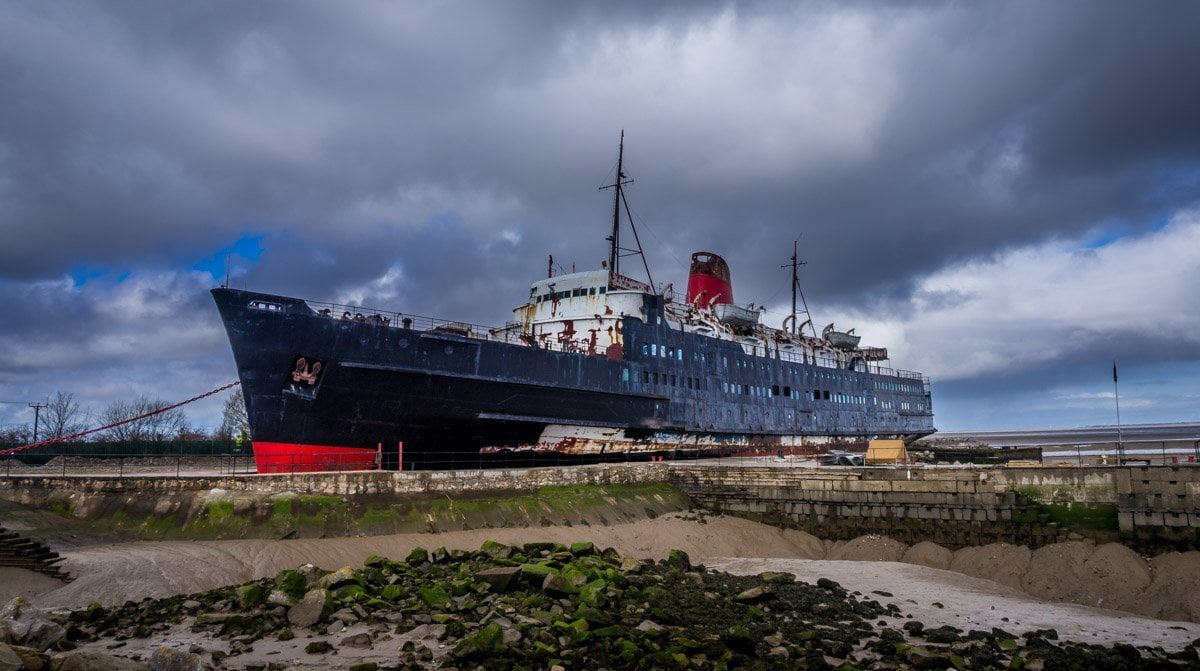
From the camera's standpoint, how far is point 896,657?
31.4ft

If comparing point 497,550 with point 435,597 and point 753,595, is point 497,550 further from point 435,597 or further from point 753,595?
point 753,595

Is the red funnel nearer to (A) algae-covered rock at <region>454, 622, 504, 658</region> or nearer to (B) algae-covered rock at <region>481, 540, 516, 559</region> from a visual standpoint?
(B) algae-covered rock at <region>481, 540, 516, 559</region>

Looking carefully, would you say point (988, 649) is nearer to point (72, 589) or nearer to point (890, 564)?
point (890, 564)

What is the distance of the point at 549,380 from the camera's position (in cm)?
2458

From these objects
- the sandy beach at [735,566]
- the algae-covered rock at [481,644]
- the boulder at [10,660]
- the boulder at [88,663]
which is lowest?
the sandy beach at [735,566]

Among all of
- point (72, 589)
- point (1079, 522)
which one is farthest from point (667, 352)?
point (72, 589)

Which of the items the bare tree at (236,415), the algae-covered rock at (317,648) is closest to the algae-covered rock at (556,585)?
the algae-covered rock at (317,648)

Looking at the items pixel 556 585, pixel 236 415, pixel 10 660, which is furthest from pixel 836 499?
pixel 236 415

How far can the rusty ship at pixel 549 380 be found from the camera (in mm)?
20062

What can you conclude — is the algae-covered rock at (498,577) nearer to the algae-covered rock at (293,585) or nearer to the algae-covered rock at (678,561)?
the algae-covered rock at (293,585)

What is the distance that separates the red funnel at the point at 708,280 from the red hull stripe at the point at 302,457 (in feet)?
65.2

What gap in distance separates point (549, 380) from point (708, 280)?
47.4 feet

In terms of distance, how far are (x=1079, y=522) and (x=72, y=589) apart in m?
20.7

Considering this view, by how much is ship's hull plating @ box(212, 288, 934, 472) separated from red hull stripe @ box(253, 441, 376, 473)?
3cm
